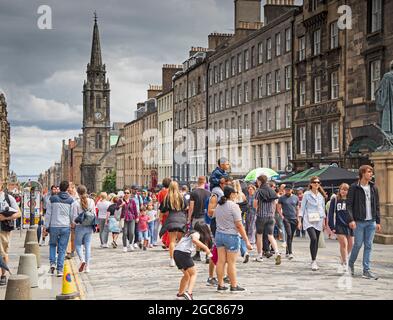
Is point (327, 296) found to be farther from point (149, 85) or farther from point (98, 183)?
point (98, 183)

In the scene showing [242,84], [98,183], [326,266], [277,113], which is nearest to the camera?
[326,266]

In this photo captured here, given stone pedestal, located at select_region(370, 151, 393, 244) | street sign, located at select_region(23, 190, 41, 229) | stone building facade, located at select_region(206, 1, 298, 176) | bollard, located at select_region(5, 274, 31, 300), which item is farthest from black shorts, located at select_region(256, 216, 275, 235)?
stone building facade, located at select_region(206, 1, 298, 176)

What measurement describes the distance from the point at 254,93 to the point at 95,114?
4023 inches

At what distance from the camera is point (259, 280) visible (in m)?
12.2

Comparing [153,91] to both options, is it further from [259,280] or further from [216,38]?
[259,280]

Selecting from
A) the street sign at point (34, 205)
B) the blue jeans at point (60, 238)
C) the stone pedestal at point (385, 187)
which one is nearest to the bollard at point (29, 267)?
the blue jeans at point (60, 238)

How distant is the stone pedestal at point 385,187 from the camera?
60.9 ft

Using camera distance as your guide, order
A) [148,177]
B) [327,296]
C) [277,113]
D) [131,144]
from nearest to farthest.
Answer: [327,296] < [277,113] < [148,177] < [131,144]

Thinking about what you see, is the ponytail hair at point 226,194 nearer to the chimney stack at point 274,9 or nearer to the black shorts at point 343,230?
the black shorts at point 343,230

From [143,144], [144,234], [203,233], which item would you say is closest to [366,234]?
[203,233]

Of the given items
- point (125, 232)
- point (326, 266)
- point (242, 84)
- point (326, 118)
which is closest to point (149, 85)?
point (242, 84)

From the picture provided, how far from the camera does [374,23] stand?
3269cm

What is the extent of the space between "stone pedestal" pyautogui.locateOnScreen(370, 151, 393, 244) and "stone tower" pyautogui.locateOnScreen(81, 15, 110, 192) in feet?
427
